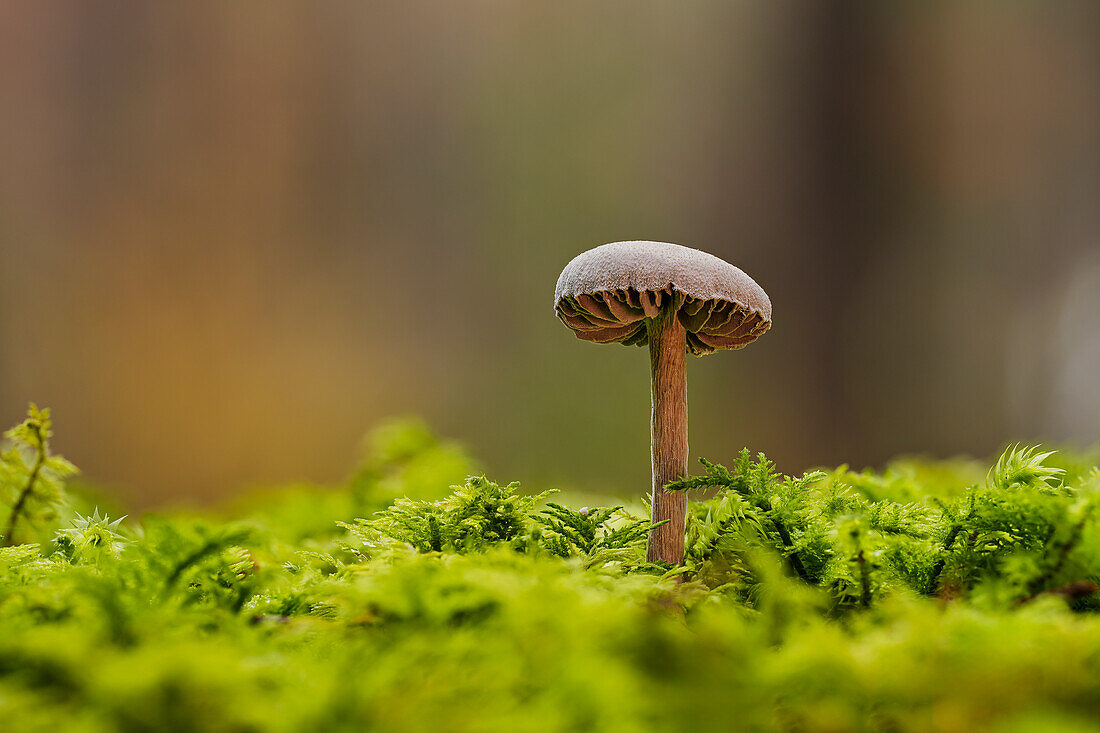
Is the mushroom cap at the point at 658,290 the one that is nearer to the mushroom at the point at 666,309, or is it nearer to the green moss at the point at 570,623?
the mushroom at the point at 666,309

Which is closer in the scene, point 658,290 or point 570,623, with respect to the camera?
point 570,623

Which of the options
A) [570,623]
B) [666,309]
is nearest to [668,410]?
[666,309]

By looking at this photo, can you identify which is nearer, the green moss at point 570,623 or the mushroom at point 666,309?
the green moss at point 570,623

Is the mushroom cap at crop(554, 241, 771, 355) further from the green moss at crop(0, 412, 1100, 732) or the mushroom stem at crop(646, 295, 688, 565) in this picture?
the green moss at crop(0, 412, 1100, 732)

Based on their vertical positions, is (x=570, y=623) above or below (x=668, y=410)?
below

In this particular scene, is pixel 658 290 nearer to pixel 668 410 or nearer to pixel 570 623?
pixel 668 410

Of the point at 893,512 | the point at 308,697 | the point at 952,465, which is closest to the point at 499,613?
the point at 308,697

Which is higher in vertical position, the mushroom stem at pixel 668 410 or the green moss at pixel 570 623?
the mushroom stem at pixel 668 410

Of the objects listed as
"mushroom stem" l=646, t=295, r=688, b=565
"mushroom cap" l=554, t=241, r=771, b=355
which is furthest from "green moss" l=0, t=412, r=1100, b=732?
"mushroom cap" l=554, t=241, r=771, b=355

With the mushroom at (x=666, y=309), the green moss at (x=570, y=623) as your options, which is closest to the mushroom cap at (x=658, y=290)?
the mushroom at (x=666, y=309)
